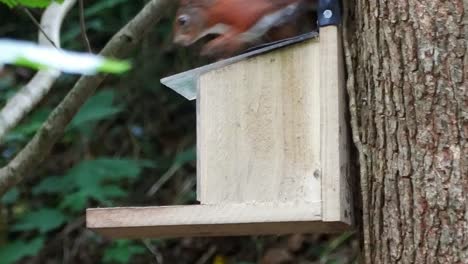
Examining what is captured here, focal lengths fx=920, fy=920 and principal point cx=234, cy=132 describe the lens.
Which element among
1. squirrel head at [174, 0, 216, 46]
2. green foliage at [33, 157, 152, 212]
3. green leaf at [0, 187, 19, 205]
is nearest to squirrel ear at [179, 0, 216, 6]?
squirrel head at [174, 0, 216, 46]

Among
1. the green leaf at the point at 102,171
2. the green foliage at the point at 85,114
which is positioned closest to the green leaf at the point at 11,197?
the green foliage at the point at 85,114

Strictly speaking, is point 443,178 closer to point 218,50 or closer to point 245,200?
point 245,200

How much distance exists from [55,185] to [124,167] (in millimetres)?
324

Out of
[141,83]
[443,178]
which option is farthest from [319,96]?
[141,83]

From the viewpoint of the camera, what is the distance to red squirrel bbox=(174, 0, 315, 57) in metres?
1.58

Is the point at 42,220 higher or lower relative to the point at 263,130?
lower

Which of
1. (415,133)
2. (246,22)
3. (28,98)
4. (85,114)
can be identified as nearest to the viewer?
(415,133)

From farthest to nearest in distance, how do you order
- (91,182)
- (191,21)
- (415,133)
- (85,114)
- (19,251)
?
(19,251)
(91,182)
(85,114)
(191,21)
(415,133)

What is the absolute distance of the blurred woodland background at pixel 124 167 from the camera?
11.5 ft

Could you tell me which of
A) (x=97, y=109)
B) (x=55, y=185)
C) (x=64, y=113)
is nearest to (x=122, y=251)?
(x=55, y=185)

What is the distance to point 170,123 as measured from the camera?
13.5 feet

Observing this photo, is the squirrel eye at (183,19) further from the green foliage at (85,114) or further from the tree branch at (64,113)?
the green foliage at (85,114)

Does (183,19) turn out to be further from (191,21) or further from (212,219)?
(212,219)

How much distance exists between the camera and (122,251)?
134 inches
